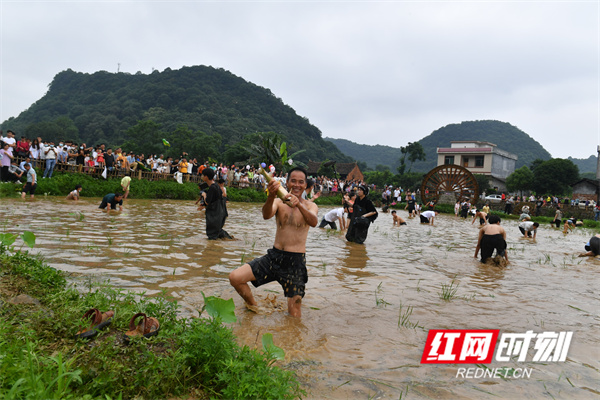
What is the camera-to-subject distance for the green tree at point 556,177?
50500 millimetres

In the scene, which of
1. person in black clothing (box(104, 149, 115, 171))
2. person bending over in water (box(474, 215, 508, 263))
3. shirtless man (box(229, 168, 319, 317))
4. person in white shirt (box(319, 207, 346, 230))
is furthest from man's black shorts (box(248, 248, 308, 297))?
person in black clothing (box(104, 149, 115, 171))

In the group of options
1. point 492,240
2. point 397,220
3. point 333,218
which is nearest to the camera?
point 492,240

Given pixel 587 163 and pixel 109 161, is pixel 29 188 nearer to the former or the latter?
pixel 109 161

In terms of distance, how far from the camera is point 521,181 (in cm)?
5269

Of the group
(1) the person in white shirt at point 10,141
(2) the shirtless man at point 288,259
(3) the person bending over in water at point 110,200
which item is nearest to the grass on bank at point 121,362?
(2) the shirtless man at point 288,259

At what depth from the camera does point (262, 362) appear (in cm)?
258

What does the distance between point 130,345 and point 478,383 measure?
2.69 meters

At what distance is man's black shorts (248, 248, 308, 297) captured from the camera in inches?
164

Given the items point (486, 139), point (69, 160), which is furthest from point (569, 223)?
point (486, 139)

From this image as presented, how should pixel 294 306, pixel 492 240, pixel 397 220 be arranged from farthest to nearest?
1. pixel 397 220
2. pixel 492 240
3. pixel 294 306

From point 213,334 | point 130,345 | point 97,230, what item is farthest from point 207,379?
point 97,230

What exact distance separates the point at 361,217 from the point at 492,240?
10.3ft

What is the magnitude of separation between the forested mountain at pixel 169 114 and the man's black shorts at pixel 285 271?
51.9m

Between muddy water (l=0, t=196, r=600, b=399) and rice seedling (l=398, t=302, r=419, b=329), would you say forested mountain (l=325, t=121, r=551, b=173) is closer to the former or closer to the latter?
muddy water (l=0, t=196, r=600, b=399)
